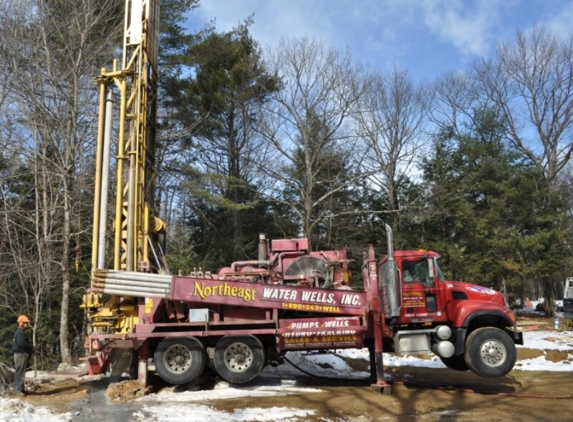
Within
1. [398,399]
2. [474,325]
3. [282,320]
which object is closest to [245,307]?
[282,320]

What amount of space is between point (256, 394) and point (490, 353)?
4825mm

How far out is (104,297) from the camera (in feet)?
36.8

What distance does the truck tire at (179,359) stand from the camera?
10.3 metres

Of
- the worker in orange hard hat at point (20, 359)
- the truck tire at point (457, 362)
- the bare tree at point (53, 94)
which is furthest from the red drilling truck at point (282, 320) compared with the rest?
the bare tree at point (53, 94)

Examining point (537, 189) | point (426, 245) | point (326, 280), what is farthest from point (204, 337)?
point (537, 189)

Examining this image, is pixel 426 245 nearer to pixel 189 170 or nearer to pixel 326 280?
pixel 189 170

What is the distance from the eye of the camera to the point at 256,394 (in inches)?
393

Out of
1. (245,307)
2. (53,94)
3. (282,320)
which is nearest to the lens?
(282,320)

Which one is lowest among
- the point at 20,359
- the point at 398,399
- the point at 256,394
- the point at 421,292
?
the point at 398,399

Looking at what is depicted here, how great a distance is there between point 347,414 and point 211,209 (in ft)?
65.4

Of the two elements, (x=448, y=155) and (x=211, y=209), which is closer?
(x=211, y=209)

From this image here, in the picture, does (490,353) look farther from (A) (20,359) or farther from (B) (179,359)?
(A) (20,359)

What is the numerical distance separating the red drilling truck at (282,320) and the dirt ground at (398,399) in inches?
23.7

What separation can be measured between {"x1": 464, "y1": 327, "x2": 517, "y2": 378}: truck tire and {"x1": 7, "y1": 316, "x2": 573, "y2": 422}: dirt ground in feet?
1.52
